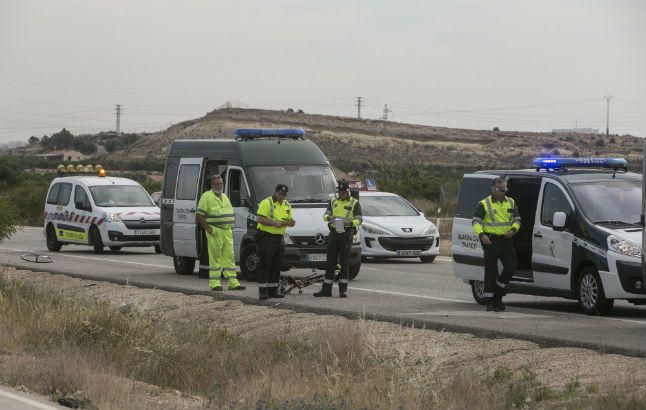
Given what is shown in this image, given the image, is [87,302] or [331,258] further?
[331,258]

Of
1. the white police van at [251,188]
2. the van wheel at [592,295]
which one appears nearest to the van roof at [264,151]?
the white police van at [251,188]

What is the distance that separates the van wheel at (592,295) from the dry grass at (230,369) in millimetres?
2884

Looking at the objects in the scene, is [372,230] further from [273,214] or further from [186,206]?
[273,214]

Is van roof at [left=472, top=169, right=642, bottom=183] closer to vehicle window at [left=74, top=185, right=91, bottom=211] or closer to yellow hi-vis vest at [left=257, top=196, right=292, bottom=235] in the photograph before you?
yellow hi-vis vest at [left=257, top=196, right=292, bottom=235]

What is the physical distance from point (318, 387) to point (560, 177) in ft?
22.1

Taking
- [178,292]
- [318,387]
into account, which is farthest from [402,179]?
[318,387]

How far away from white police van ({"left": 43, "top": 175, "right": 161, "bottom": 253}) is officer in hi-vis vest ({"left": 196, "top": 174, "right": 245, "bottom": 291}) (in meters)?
11.1

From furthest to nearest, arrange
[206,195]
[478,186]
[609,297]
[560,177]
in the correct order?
[206,195], [478,186], [560,177], [609,297]

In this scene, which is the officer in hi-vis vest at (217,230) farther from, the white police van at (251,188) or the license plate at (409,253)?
the license plate at (409,253)

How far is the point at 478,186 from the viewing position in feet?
57.9

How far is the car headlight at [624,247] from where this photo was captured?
14.8 meters

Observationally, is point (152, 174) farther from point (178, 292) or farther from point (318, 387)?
point (318, 387)

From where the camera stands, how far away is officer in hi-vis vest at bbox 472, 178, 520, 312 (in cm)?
1594

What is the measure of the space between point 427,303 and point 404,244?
29.7 ft
